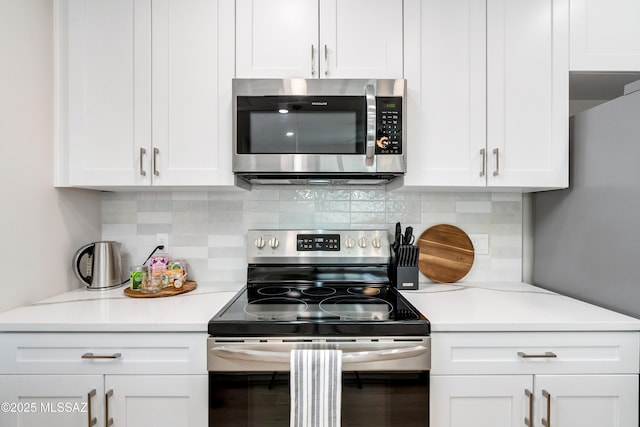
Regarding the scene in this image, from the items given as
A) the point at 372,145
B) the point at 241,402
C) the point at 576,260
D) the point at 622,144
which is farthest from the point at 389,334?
the point at 622,144

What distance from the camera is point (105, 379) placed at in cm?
120

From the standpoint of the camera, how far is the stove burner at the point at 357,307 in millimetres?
1244

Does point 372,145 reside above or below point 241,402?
above

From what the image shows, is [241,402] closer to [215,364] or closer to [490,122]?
[215,364]

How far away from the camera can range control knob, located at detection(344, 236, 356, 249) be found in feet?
5.79

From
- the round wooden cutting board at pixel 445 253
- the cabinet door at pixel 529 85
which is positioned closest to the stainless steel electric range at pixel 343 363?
the round wooden cutting board at pixel 445 253

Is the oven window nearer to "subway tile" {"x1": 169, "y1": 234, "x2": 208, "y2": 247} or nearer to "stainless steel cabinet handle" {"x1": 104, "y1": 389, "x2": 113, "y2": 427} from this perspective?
"stainless steel cabinet handle" {"x1": 104, "y1": 389, "x2": 113, "y2": 427}

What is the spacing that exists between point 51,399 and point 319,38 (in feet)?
5.65

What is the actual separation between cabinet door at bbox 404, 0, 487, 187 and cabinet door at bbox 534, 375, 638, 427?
83 cm

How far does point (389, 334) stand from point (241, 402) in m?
0.56

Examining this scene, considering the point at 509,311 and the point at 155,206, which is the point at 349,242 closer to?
the point at 509,311

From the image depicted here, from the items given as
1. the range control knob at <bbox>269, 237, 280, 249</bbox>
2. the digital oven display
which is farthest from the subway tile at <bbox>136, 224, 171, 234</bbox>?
the digital oven display

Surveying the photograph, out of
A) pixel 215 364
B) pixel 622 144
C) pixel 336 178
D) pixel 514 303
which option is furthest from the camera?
pixel 336 178

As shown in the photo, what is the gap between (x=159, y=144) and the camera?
1.50 metres
